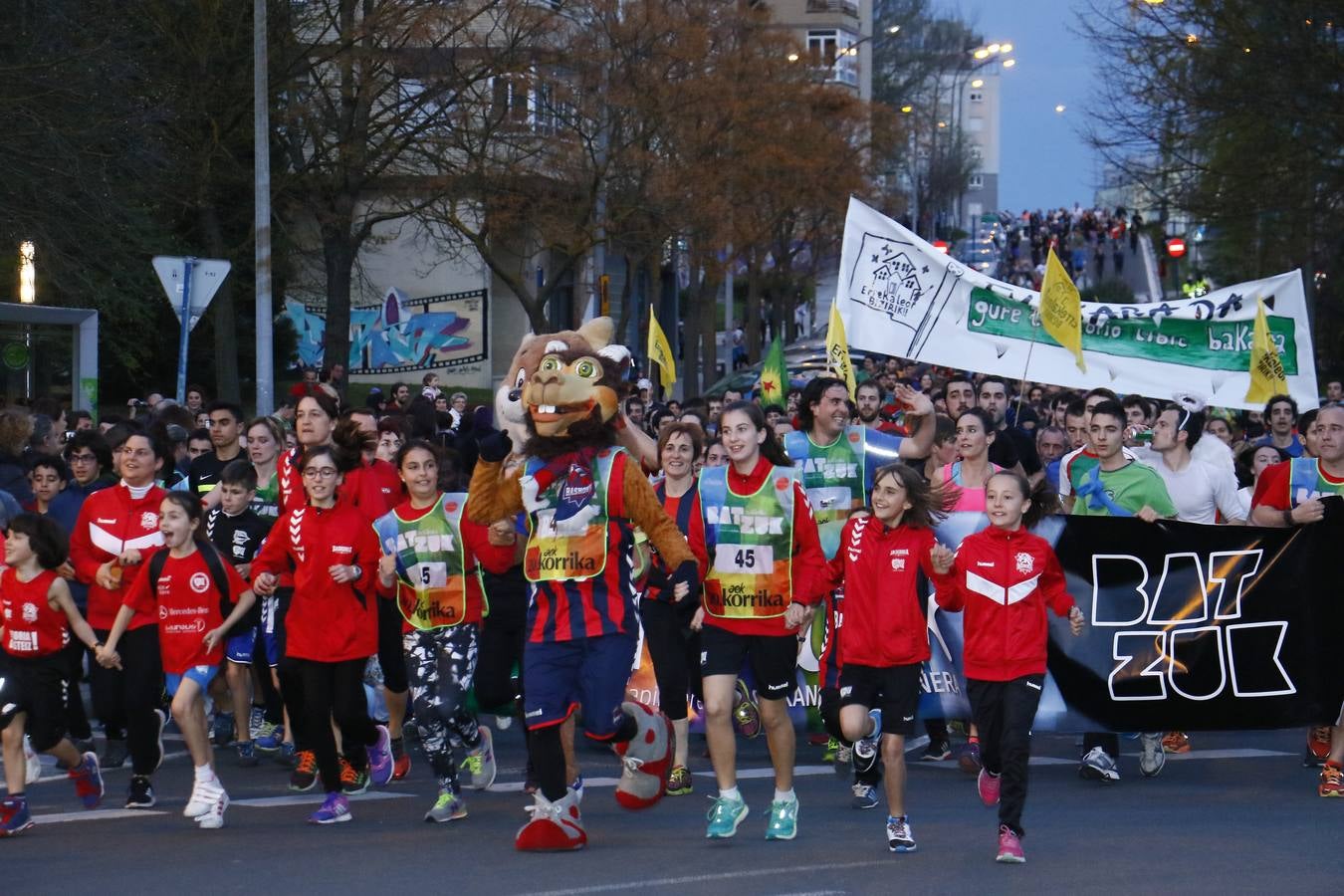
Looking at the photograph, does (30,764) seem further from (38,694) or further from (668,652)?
(668,652)

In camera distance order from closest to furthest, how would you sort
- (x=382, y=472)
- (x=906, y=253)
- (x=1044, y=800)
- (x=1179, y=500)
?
(x=1044, y=800), (x=382, y=472), (x=1179, y=500), (x=906, y=253)

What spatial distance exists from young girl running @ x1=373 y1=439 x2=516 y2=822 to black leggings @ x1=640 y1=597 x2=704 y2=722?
3.19 ft

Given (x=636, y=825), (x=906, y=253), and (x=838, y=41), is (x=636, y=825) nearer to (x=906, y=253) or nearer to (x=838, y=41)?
(x=906, y=253)

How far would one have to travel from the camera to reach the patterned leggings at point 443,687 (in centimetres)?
870

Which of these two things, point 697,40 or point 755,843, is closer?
point 755,843

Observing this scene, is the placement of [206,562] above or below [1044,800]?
above

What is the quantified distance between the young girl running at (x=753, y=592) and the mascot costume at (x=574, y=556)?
33 centimetres

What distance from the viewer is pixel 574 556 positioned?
25.8ft

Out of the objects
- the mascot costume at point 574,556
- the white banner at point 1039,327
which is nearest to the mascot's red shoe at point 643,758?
the mascot costume at point 574,556

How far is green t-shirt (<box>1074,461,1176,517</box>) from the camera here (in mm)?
10359

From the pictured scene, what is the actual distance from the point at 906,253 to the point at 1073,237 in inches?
2676

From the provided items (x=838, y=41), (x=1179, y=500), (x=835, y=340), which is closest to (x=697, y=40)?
(x=835, y=340)

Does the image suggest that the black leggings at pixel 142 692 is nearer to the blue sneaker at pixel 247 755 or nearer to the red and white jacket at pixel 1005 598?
the blue sneaker at pixel 247 755

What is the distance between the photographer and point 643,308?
57.9 m
